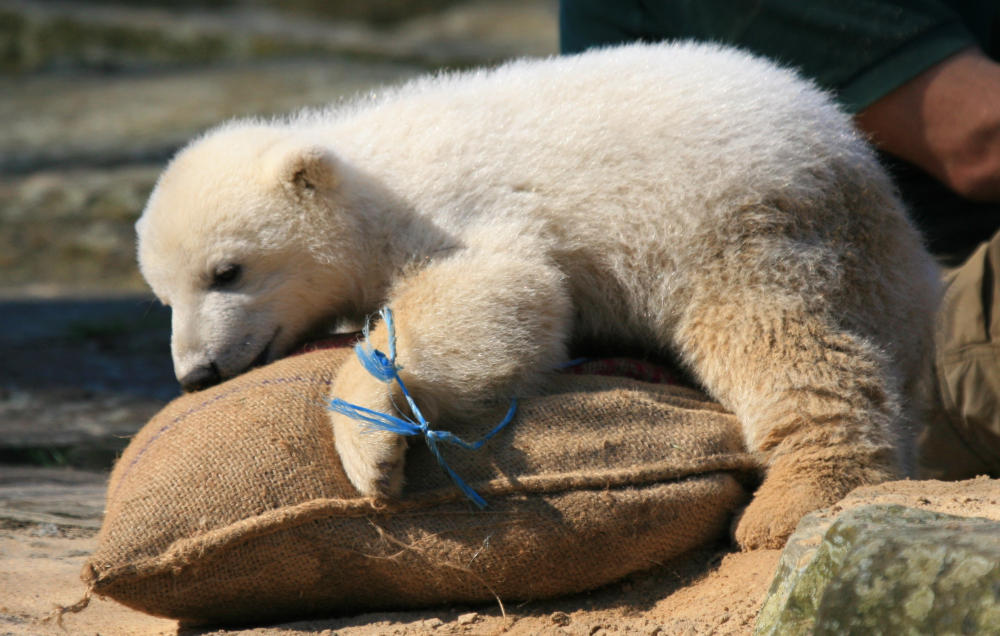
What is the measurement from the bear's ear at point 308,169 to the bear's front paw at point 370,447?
647 mm

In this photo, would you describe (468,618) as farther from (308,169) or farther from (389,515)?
(308,169)

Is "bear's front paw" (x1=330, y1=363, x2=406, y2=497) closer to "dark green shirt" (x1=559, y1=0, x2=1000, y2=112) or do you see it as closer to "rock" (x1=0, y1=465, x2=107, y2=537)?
"rock" (x1=0, y1=465, x2=107, y2=537)

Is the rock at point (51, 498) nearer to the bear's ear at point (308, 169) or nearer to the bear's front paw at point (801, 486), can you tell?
the bear's ear at point (308, 169)

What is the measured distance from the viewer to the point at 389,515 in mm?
2686

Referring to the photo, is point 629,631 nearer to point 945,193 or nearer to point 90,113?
point 945,193

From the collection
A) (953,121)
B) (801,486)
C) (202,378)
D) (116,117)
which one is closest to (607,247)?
(801,486)

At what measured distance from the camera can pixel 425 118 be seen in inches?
128

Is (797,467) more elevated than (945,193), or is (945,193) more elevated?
(945,193)

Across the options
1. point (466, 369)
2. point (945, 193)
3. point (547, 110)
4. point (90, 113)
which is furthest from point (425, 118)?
point (90, 113)

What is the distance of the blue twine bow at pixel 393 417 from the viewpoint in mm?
2570

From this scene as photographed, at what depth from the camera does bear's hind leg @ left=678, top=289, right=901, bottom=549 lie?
286cm

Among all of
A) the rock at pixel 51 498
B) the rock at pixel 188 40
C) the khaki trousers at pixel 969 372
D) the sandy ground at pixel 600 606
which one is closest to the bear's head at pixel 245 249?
the sandy ground at pixel 600 606

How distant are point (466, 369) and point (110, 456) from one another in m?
2.41

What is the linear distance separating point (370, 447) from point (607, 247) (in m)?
0.96
